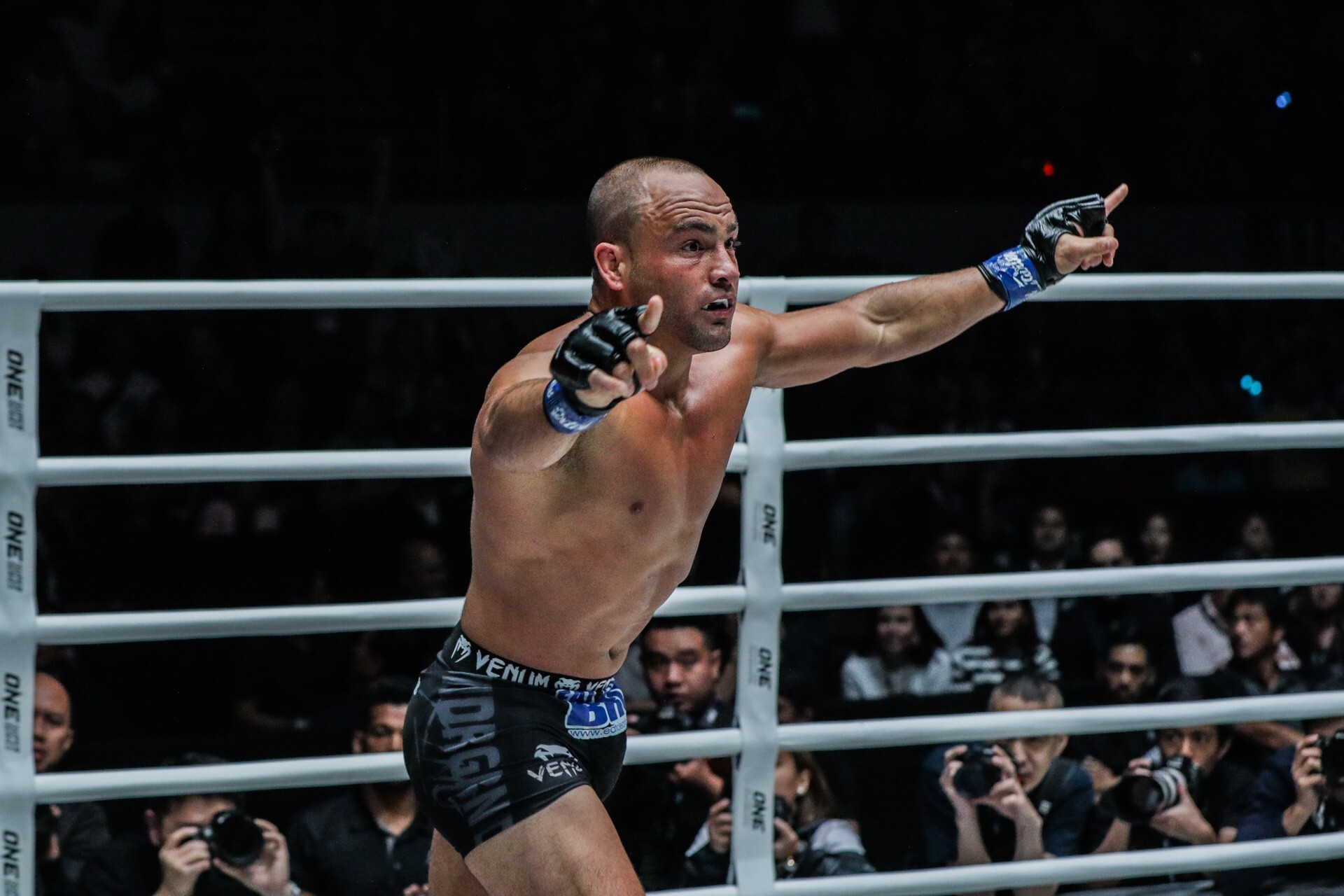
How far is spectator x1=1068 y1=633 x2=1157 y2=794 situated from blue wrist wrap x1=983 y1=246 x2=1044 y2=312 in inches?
55.3

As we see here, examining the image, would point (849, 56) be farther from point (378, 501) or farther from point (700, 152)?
point (378, 501)

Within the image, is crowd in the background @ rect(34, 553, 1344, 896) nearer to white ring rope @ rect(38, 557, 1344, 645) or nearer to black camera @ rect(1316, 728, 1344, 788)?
black camera @ rect(1316, 728, 1344, 788)

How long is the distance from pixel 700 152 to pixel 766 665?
17.0ft

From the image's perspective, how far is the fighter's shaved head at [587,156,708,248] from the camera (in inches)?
92.7

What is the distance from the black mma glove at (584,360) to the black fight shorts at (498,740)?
552mm

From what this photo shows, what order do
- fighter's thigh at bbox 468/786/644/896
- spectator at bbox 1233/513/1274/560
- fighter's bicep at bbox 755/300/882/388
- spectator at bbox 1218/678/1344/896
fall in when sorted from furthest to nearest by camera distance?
spectator at bbox 1233/513/1274/560 < spectator at bbox 1218/678/1344/896 < fighter's bicep at bbox 755/300/882/388 < fighter's thigh at bbox 468/786/644/896

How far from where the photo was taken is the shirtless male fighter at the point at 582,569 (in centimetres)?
222

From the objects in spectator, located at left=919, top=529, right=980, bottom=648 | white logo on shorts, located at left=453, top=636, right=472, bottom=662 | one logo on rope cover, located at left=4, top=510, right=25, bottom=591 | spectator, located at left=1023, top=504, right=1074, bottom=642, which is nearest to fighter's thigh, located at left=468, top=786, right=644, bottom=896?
white logo on shorts, located at left=453, top=636, right=472, bottom=662

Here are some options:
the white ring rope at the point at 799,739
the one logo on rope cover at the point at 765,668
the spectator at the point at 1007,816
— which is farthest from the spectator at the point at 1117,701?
the one logo on rope cover at the point at 765,668

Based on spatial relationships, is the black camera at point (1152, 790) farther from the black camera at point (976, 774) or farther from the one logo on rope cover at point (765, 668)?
the one logo on rope cover at point (765, 668)

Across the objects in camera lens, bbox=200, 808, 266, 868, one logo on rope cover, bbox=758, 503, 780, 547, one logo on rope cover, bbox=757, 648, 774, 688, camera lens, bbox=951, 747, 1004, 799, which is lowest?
camera lens, bbox=200, 808, 266, 868

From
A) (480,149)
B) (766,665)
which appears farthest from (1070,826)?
(480,149)

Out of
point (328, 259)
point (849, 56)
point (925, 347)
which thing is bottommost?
point (925, 347)

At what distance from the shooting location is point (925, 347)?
2.78 metres
